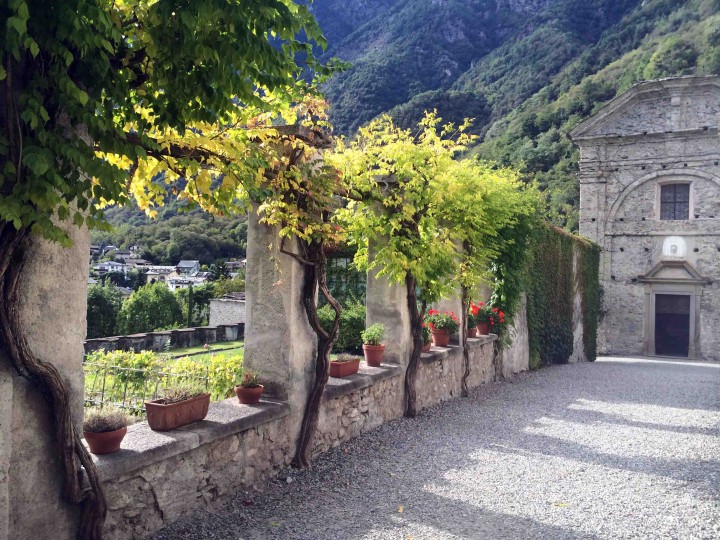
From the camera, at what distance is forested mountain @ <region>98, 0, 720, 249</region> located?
38.2 metres

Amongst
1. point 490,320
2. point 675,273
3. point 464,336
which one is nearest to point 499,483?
point 464,336

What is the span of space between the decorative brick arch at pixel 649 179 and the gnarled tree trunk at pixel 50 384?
72.6 ft

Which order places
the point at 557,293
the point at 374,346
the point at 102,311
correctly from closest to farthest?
the point at 374,346, the point at 557,293, the point at 102,311

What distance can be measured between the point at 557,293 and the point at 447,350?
775 centimetres

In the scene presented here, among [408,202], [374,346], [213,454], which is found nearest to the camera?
[213,454]

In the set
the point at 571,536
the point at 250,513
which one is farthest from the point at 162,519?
the point at 571,536

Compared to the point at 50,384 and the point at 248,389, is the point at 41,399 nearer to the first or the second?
the point at 50,384

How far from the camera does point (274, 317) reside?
194 inches

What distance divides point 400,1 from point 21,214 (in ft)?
295

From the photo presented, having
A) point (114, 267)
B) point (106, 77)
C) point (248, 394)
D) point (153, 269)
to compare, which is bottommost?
point (248, 394)

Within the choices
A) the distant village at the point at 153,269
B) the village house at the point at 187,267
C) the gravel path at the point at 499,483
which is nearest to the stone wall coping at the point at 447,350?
the gravel path at the point at 499,483

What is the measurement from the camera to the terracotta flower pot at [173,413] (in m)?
3.77

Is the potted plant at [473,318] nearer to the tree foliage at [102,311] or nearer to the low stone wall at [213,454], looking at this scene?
the low stone wall at [213,454]

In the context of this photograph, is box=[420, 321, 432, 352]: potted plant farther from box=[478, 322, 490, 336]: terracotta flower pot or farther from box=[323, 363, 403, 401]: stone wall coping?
box=[478, 322, 490, 336]: terracotta flower pot
